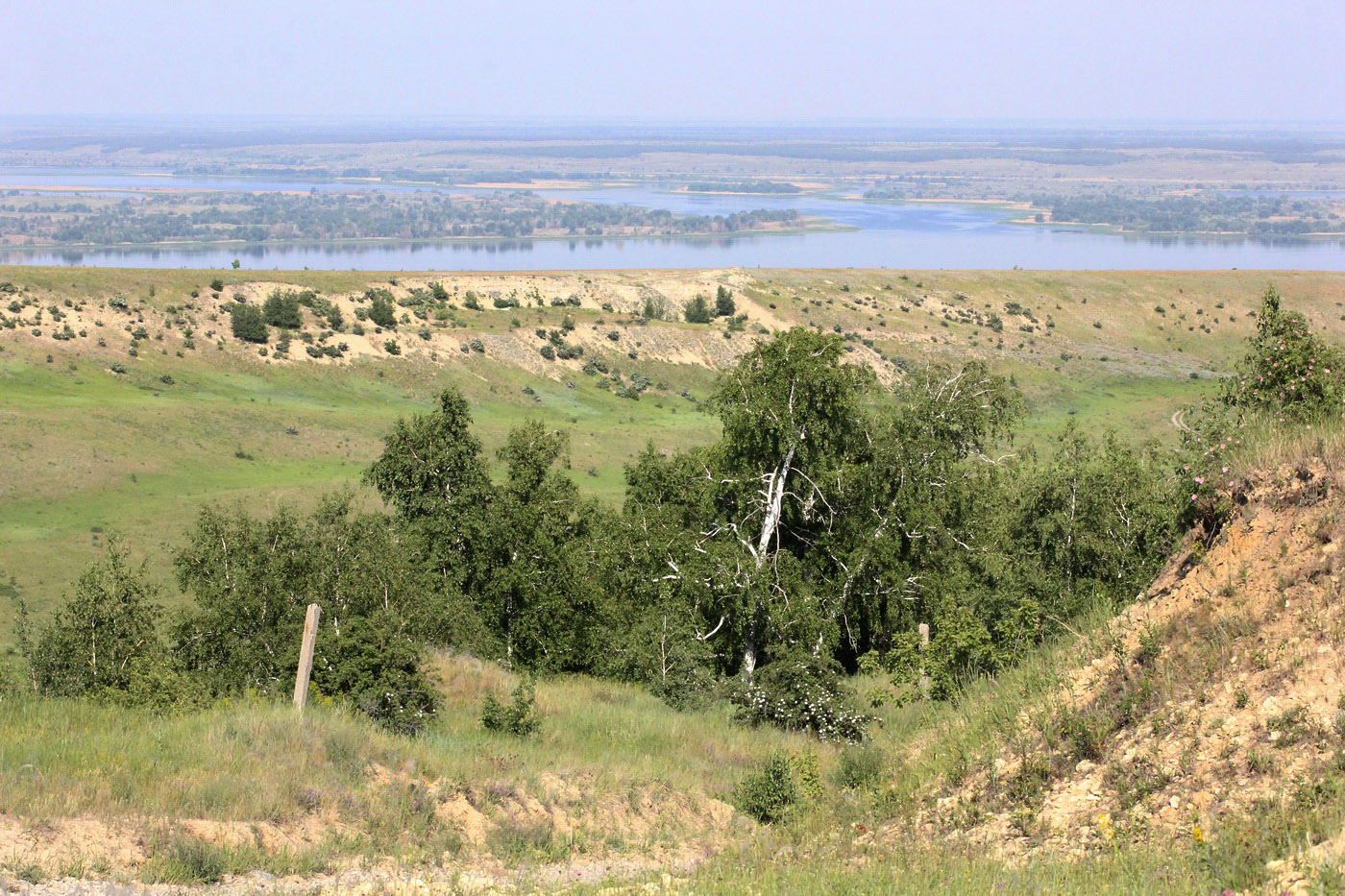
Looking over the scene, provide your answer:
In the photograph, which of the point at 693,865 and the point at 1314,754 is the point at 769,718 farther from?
the point at 1314,754

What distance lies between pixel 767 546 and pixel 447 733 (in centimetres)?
768

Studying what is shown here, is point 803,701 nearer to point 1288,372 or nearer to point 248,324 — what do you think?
point 1288,372

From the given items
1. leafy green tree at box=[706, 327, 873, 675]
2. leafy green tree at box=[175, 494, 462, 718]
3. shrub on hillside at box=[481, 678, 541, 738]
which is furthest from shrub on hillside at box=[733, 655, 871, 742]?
leafy green tree at box=[175, 494, 462, 718]

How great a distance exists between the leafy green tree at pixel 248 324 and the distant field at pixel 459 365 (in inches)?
57.8

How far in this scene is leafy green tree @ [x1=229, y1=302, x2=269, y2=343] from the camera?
69.3m

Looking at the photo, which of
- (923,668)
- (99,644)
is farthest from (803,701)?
(99,644)

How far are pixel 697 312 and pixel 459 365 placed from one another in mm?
24046

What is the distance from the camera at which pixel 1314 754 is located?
904cm

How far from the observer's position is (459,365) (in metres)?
70.9

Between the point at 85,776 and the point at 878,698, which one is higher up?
the point at 85,776

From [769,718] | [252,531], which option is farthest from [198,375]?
[769,718]

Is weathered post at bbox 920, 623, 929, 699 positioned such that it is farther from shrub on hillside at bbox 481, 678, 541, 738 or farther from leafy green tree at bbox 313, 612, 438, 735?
leafy green tree at bbox 313, 612, 438, 735

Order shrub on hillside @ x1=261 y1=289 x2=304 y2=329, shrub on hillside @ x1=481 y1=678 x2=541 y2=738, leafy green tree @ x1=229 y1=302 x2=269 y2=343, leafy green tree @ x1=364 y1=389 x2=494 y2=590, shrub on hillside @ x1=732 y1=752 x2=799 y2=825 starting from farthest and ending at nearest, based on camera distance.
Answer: shrub on hillside @ x1=261 y1=289 x2=304 y2=329
leafy green tree @ x1=229 y1=302 x2=269 y2=343
leafy green tree @ x1=364 y1=389 x2=494 y2=590
shrub on hillside @ x1=481 y1=678 x2=541 y2=738
shrub on hillside @ x1=732 y1=752 x2=799 y2=825

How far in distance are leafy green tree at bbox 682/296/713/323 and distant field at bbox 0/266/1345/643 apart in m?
1.15
